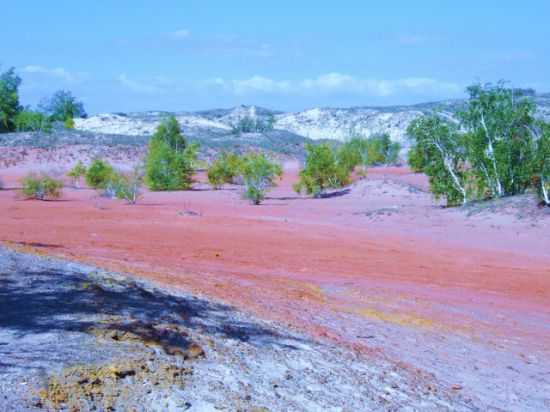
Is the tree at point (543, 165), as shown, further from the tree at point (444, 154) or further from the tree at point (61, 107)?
the tree at point (61, 107)

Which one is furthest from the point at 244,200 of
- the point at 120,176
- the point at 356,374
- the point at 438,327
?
the point at 356,374

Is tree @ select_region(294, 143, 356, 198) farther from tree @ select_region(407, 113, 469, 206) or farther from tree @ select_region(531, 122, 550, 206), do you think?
tree @ select_region(531, 122, 550, 206)

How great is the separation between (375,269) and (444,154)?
18248 millimetres

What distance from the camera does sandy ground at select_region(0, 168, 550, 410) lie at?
9.30 meters

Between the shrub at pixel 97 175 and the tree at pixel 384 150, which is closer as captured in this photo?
the shrub at pixel 97 175

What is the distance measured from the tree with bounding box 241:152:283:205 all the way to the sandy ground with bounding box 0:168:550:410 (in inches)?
213

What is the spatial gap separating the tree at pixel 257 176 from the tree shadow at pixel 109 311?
101ft

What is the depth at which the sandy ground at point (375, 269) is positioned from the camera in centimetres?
930

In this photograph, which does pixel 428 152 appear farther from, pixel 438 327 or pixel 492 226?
pixel 438 327

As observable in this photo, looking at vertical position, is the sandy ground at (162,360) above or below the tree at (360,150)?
below

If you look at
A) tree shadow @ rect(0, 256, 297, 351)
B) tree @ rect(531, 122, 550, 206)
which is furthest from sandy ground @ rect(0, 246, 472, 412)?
tree @ rect(531, 122, 550, 206)

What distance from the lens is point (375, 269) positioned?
53.6ft

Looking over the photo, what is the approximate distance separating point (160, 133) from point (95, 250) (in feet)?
155

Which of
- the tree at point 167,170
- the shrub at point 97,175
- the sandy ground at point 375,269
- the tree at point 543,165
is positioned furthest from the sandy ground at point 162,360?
the tree at point 167,170
